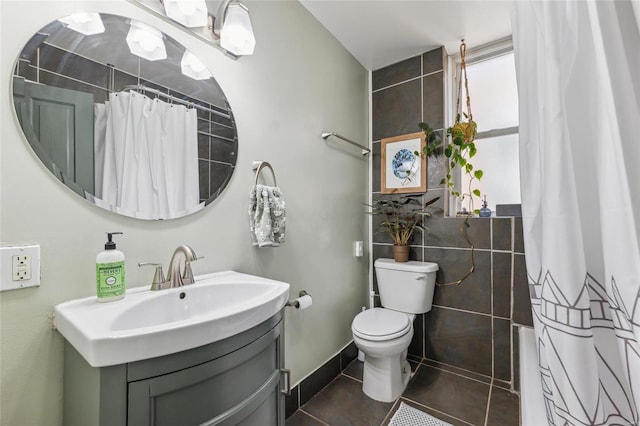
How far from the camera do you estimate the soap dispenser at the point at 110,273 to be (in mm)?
771

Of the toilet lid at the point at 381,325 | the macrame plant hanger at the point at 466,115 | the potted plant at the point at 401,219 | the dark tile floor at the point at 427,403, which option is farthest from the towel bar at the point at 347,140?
the dark tile floor at the point at 427,403

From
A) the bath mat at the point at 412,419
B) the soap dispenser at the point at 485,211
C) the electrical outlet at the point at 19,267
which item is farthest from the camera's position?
the soap dispenser at the point at 485,211

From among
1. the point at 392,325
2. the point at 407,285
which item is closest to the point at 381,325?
the point at 392,325

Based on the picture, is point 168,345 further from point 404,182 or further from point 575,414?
point 404,182

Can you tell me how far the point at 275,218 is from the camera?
4.16ft

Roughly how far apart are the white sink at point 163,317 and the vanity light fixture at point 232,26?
980 mm

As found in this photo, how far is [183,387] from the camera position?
0.62 m

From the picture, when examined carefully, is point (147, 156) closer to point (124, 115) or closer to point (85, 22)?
point (124, 115)

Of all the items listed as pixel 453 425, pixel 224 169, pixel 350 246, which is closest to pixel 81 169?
pixel 224 169

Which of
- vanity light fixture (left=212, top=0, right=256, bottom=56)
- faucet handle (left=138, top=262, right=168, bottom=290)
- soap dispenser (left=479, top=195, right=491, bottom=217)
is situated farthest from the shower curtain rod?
soap dispenser (left=479, top=195, right=491, bottom=217)

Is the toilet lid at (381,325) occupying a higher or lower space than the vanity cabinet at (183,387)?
lower

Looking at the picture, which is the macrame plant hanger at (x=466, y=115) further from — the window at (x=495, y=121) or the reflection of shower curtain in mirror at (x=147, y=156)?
the reflection of shower curtain in mirror at (x=147, y=156)

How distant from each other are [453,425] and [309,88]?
2025 mm

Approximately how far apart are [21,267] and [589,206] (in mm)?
1321
